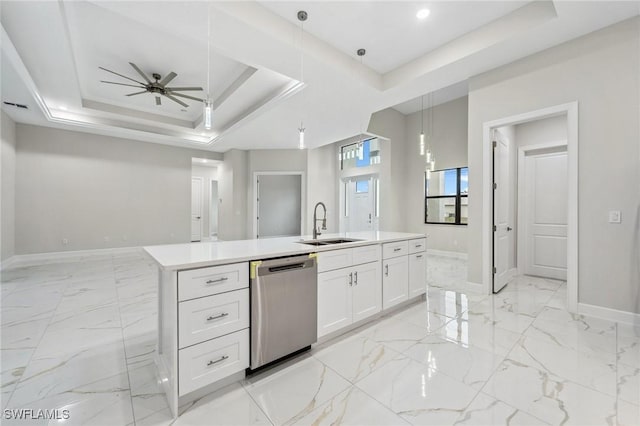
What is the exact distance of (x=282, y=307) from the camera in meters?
1.83

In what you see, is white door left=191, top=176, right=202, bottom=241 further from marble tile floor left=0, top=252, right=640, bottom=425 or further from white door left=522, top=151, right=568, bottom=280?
white door left=522, top=151, right=568, bottom=280

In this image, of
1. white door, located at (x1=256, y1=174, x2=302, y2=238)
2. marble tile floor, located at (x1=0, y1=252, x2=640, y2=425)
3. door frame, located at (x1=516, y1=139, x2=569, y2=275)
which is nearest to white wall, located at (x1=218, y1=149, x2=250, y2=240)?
→ white door, located at (x1=256, y1=174, x2=302, y2=238)

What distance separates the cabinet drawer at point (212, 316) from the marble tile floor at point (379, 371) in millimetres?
404

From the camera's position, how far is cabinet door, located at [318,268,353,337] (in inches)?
82.4

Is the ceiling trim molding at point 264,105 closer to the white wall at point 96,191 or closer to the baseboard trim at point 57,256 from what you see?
the white wall at point 96,191

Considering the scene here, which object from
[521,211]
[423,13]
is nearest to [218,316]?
[423,13]

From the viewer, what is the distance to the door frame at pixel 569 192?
9.23ft

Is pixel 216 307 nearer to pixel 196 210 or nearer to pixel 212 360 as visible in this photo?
pixel 212 360

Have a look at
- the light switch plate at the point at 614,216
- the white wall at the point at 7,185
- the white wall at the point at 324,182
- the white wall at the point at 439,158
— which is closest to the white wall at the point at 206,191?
the white wall at the point at 324,182

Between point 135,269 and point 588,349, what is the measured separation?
614 centimetres

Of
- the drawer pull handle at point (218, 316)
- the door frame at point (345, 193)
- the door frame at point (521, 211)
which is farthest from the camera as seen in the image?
the door frame at point (345, 193)

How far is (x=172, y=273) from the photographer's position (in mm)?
1412

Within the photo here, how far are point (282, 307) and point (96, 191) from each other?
6592 millimetres

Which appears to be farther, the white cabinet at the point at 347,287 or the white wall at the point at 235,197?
the white wall at the point at 235,197
